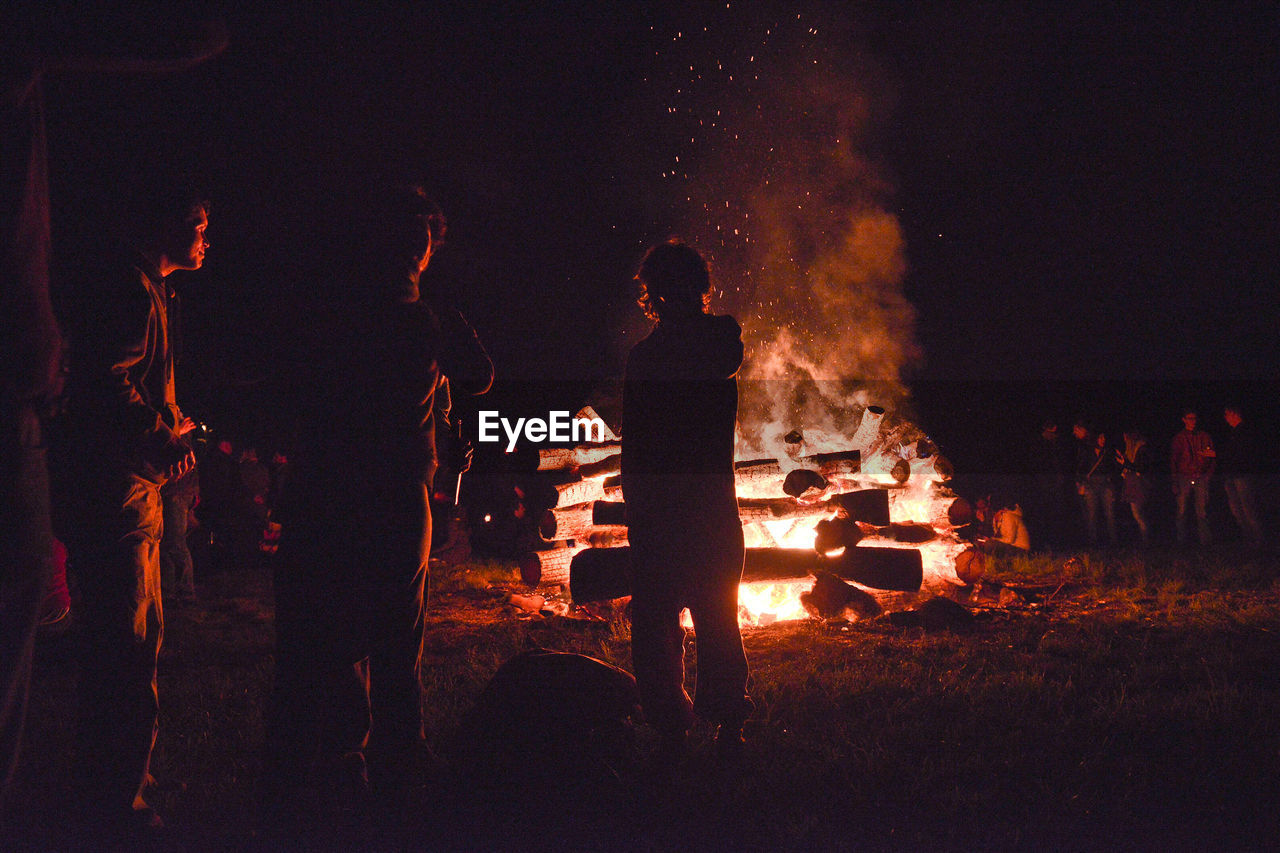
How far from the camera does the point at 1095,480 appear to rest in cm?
1034

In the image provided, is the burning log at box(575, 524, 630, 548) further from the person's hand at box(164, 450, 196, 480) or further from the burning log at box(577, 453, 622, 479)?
the person's hand at box(164, 450, 196, 480)

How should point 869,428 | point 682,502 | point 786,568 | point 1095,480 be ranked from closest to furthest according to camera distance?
point 682,502 < point 786,568 < point 869,428 < point 1095,480

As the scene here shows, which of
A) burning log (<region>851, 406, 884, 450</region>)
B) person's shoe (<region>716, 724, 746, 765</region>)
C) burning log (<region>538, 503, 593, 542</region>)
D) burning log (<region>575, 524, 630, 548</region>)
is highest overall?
burning log (<region>851, 406, 884, 450</region>)

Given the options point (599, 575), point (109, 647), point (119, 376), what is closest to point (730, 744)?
point (109, 647)

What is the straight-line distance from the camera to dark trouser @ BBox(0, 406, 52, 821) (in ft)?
4.93

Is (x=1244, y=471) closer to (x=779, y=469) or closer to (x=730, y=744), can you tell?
(x=779, y=469)

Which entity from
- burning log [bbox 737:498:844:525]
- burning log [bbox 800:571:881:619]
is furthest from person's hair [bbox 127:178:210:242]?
burning log [bbox 800:571:881:619]

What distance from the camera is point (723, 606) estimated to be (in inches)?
125

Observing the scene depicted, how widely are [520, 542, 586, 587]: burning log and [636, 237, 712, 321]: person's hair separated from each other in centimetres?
391

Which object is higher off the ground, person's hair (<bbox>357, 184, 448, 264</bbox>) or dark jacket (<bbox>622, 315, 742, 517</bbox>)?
person's hair (<bbox>357, 184, 448, 264</bbox>)

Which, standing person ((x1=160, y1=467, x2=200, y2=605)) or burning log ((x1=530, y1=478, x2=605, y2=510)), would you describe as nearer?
standing person ((x1=160, y1=467, x2=200, y2=605))

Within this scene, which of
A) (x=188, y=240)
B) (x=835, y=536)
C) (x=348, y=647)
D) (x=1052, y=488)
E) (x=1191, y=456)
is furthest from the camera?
(x=1052, y=488)

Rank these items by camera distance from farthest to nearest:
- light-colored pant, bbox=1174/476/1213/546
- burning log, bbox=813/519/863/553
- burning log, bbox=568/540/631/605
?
light-colored pant, bbox=1174/476/1213/546
burning log, bbox=813/519/863/553
burning log, bbox=568/540/631/605

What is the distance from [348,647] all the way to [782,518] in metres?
4.89
